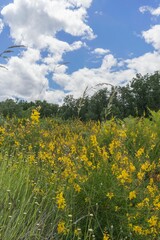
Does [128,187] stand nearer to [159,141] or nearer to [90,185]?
[90,185]

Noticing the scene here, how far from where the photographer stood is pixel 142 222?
287 cm

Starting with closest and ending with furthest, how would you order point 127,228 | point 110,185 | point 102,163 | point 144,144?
point 127,228
point 110,185
point 102,163
point 144,144

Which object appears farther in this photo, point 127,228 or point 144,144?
point 144,144

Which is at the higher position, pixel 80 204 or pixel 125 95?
pixel 125 95

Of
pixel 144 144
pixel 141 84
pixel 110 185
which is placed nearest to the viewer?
pixel 110 185

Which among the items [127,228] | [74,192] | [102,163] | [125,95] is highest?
[125,95]

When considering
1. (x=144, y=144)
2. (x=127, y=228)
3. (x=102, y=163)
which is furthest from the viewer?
(x=144, y=144)

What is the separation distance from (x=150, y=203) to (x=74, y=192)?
2.10ft

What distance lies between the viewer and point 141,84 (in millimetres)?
35156

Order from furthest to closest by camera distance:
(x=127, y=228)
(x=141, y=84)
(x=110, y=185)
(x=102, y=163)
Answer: (x=141, y=84)
(x=102, y=163)
(x=110, y=185)
(x=127, y=228)

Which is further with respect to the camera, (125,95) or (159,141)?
(125,95)

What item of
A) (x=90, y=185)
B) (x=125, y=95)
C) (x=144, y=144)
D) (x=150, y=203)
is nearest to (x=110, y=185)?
(x=90, y=185)

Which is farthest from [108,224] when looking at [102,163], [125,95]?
[125,95]

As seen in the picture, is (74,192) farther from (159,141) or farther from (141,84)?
(141,84)
